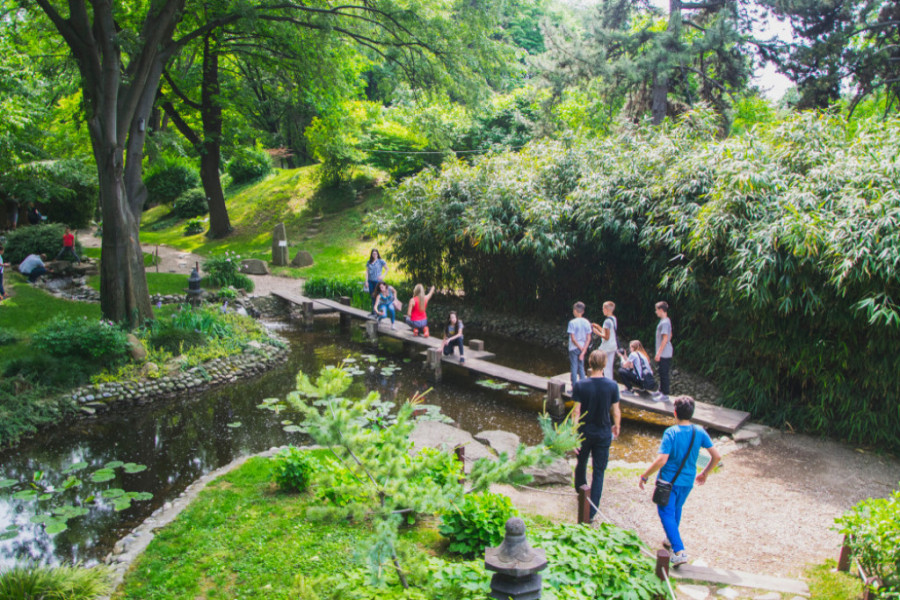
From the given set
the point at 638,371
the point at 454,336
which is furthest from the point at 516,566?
the point at 454,336

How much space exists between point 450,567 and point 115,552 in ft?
10.1

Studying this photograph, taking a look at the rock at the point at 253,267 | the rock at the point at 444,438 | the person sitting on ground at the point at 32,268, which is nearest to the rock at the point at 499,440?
the rock at the point at 444,438

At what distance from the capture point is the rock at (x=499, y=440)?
24.5 feet

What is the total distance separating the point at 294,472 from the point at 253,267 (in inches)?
585

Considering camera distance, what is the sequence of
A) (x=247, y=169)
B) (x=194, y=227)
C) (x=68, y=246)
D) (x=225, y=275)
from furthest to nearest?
(x=247, y=169), (x=194, y=227), (x=68, y=246), (x=225, y=275)

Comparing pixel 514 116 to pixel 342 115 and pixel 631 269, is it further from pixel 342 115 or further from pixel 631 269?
pixel 631 269

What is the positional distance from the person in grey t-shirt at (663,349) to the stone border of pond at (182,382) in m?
7.11

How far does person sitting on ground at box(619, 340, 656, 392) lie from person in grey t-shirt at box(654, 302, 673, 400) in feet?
0.53

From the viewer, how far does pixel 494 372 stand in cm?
1023

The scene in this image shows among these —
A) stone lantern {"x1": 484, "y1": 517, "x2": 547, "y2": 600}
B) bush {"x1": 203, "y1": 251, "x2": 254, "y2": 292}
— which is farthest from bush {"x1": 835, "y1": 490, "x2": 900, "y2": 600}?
bush {"x1": 203, "y1": 251, "x2": 254, "y2": 292}

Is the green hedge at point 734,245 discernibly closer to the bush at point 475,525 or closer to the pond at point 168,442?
the pond at point 168,442

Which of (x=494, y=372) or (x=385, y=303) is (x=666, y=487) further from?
(x=385, y=303)

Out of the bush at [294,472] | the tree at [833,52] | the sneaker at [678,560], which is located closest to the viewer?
the sneaker at [678,560]

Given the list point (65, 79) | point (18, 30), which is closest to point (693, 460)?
point (65, 79)
